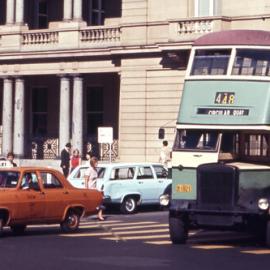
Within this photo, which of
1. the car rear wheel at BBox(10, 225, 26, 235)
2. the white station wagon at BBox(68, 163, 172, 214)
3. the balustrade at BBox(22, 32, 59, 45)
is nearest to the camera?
the car rear wheel at BBox(10, 225, 26, 235)

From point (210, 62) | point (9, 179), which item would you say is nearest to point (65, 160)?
point (9, 179)

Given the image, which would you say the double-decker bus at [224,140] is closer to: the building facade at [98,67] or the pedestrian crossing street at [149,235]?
the pedestrian crossing street at [149,235]

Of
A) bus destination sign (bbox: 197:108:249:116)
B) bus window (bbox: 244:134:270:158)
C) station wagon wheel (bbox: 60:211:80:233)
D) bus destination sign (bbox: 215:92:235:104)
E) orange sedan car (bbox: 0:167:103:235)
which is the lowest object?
station wagon wheel (bbox: 60:211:80:233)

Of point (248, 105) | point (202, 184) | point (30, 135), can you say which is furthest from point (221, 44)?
point (30, 135)

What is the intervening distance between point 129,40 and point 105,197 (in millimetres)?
11182

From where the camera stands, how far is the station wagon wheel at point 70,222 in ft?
86.5

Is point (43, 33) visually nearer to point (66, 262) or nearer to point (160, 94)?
point (160, 94)

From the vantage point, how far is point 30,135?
4931 cm

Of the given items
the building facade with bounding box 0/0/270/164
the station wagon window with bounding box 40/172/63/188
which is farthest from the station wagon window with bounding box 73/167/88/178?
the station wagon window with bounding box 40/172/63/188

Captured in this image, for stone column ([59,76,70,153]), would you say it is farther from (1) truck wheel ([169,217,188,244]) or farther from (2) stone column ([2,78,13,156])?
(1) truck wheel ([169,217,188,244])

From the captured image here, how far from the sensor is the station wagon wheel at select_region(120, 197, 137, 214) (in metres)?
34.3

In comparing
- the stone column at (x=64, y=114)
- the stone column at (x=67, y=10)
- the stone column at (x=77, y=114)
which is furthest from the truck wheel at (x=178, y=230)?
the stone column at (x=67, y=10)

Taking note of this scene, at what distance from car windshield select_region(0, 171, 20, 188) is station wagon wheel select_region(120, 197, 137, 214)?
9.10 m

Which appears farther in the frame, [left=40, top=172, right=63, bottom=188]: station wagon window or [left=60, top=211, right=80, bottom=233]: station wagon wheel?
[left=60, top=211, right=80, bottom=233]: station wagon wheel
